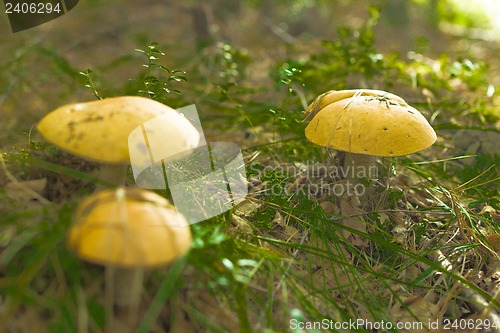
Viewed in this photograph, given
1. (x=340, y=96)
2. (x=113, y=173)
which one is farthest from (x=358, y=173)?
(x=113, y=173)

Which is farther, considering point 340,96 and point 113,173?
point 340,96

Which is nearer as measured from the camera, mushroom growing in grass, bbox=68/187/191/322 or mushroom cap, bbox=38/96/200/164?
mushroom growing in grass, bbox=68/187/191/322

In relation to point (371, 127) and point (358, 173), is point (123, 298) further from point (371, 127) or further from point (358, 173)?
point (358, 173)

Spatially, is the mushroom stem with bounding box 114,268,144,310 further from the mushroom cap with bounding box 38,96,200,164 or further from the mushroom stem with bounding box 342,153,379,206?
the mushroom stem with bounding box 342,153,379,206

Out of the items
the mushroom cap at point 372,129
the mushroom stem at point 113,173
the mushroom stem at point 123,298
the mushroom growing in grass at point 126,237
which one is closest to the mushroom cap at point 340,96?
the mushroom cap at point 372,129

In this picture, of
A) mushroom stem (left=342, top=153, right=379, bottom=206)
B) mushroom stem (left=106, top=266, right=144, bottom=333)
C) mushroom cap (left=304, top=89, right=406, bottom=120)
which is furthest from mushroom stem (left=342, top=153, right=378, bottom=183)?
mushroom stem (left=106, top=266, right=144, bottom=333)

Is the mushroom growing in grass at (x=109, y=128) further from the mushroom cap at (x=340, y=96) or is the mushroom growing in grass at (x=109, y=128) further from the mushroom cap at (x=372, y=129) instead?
the mushroom cap at (x=340, y=96)

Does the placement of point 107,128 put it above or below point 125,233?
above
